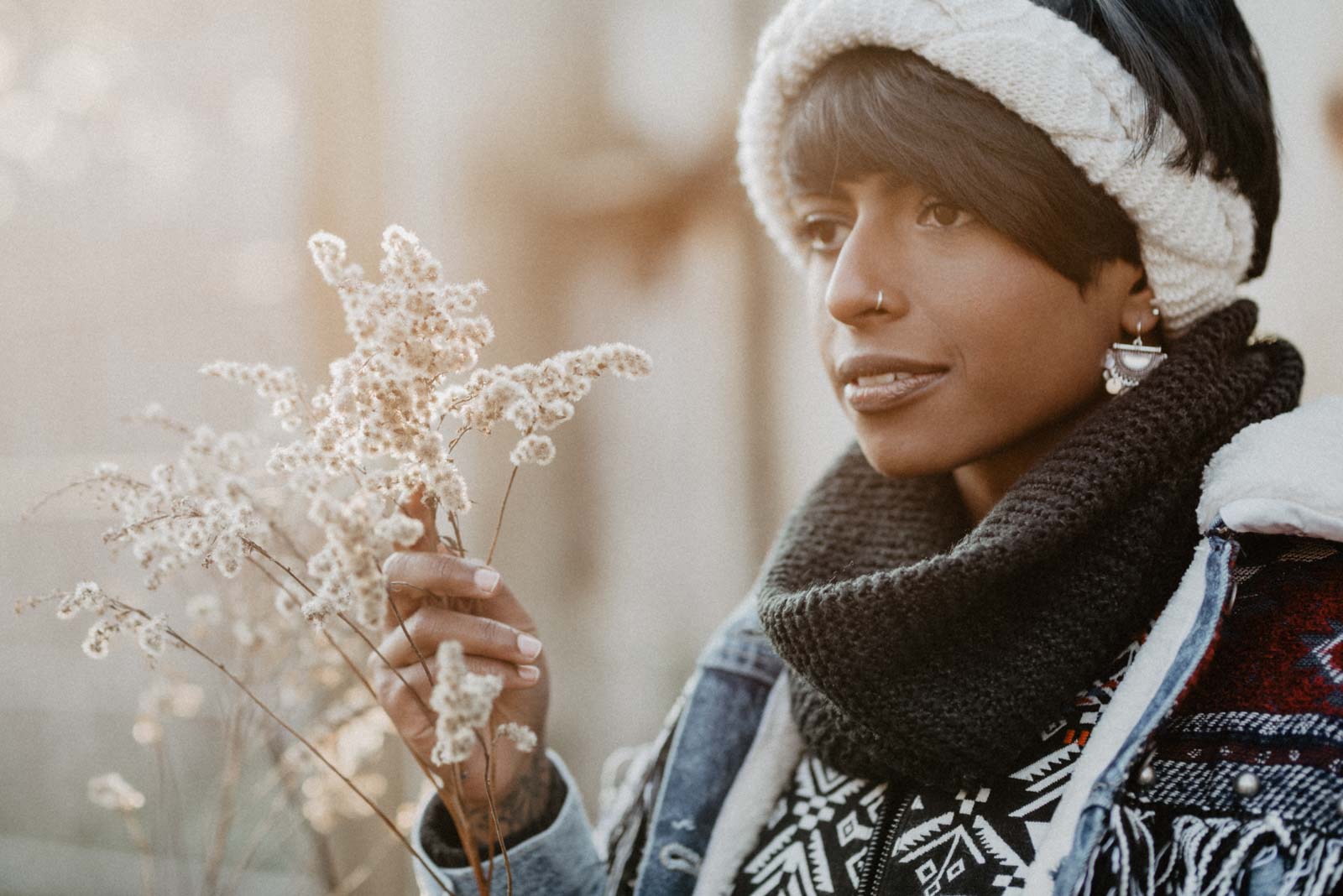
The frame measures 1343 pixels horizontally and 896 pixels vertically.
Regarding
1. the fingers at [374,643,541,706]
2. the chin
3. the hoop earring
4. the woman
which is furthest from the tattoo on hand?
the hoop earring

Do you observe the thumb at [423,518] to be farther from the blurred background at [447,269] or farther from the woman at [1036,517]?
the blurred background at [447,269]

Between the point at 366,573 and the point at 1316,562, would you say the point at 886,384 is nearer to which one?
the point at 1316,562

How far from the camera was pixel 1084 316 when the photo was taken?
985 mm

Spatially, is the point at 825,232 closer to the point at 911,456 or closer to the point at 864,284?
the point at 864,284

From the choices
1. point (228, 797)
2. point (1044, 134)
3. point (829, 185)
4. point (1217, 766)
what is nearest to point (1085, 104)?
point (1044, 134)

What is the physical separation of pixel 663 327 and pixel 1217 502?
1.87m

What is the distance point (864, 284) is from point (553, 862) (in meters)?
0.74

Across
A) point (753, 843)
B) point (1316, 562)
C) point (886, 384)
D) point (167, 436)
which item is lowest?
point (753, 843)

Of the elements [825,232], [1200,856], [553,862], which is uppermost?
[825,232]

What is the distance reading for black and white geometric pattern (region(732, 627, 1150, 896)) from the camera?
0.85 meters

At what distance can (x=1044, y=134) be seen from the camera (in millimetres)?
948

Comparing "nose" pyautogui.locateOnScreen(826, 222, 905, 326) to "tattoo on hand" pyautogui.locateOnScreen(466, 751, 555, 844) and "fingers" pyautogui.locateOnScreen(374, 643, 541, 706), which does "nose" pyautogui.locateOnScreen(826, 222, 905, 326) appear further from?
"tattoo on hand" pyautogui.locateOnScreen(466, 751, 555, 844)

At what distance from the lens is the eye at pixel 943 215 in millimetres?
962

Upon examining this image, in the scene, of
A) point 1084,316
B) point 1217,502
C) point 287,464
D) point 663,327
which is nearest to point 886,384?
point 1084,316
